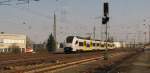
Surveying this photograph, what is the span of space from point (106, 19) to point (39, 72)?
18524 mm

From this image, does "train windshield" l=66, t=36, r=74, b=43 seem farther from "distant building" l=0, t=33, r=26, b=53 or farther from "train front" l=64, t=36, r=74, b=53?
"distant building" l=0, t=33, r=26, b=53

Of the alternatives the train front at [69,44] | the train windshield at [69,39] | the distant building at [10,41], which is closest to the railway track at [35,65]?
the train front at [69,44]

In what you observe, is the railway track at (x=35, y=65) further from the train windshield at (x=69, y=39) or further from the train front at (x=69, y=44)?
the train windshield at (x=69, y=39)

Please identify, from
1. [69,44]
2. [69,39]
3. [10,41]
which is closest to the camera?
[69,44]

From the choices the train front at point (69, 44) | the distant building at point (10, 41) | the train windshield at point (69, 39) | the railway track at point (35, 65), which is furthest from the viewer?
the distant building at point (10, 41)

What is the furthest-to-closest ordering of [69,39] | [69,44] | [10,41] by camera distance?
[10,41], [69,39], [69,44]

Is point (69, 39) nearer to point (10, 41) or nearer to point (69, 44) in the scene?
point (69, 44)

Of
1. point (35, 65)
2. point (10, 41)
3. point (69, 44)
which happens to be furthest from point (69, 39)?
point (10, 41)

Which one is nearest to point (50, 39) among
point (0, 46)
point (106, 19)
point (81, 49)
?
point (0, 46)

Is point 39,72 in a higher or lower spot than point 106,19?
lower

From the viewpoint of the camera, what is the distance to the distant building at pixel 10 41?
349ft

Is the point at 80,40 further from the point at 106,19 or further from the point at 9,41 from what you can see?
the point at 9,41

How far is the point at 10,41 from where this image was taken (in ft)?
360

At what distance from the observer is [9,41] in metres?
110
